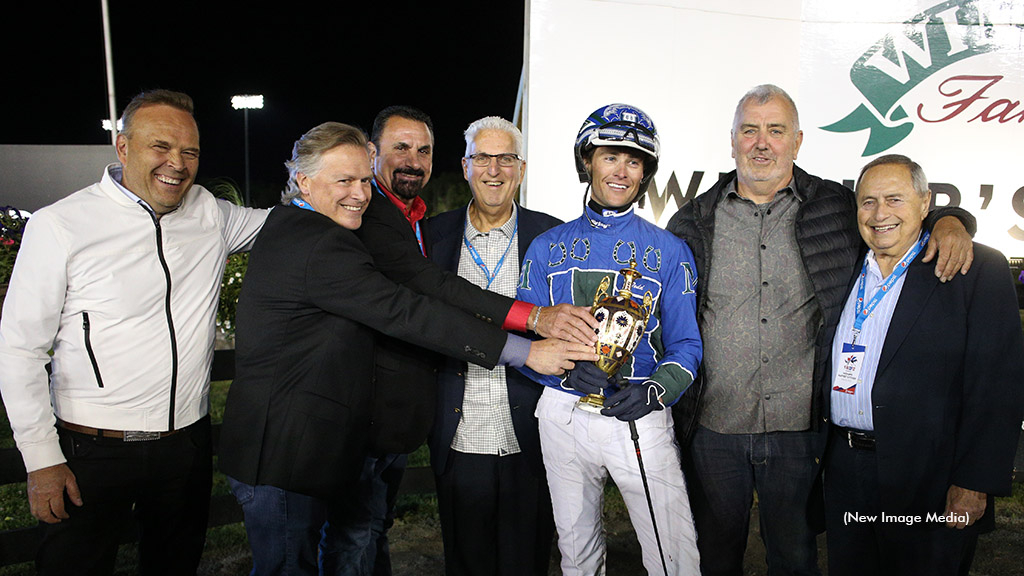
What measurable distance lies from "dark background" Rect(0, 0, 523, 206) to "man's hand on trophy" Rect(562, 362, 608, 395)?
106ft

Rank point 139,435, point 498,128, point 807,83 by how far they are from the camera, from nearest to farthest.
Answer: point 139,435 → point 498,128 → point 807,83

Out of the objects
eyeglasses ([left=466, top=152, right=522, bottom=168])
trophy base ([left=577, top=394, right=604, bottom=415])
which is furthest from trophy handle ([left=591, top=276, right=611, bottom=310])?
eyeglasses ([left=466, top=152, right=522, bottom=168])

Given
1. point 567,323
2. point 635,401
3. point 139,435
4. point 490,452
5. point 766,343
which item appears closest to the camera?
point 635,401

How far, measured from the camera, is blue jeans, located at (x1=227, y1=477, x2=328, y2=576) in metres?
2.47

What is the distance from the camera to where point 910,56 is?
205 inches

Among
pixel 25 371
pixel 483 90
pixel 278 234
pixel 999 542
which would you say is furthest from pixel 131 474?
pixel 483 90

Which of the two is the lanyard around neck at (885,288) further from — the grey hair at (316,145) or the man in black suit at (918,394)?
the grey hair at (316,145)

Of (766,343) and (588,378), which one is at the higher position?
(766,343)

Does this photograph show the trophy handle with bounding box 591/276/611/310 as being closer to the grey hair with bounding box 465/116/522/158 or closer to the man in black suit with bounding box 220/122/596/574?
the man in black suit with bounding box 220/122/596/574

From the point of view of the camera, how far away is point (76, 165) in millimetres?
5664

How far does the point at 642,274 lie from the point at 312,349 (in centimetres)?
129

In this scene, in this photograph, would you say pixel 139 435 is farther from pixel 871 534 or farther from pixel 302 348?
pixel 871 534

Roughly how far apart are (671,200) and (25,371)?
4160mm

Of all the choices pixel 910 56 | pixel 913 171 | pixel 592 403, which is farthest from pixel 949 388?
pixel 910 56
